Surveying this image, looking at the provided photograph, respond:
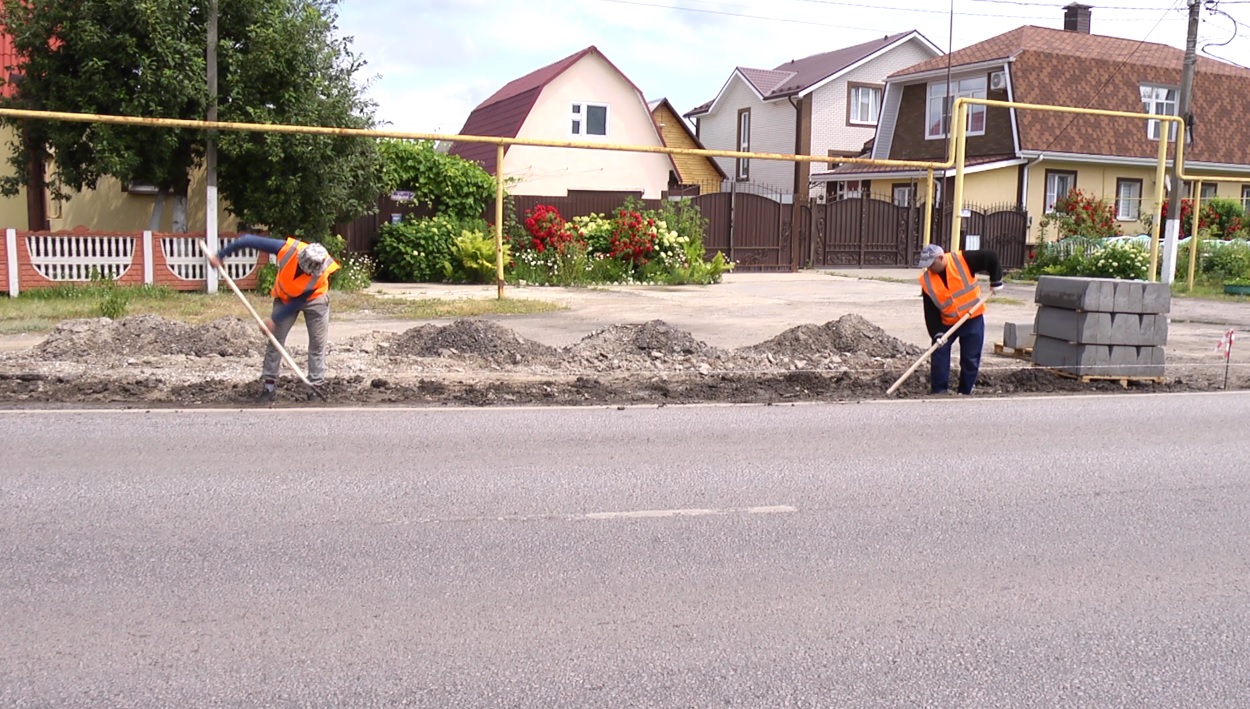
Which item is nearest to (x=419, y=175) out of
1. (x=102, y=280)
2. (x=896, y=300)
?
(x=102, y=280)

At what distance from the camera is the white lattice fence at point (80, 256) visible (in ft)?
57.8

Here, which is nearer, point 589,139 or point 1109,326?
point 1109,326

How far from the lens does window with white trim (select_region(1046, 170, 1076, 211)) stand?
34594 mm

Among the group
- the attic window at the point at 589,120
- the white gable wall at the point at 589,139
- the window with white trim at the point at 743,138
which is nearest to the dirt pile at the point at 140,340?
the white gable wall at the point at 589,139

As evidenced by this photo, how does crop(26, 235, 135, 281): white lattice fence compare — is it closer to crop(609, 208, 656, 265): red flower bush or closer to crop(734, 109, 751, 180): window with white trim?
crop(609, 208, 656, 265): red flower bush

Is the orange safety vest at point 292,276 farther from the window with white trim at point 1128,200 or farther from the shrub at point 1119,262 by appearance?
the window with white trim at point 1128,200

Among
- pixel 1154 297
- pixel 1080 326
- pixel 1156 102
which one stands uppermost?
pixel 1156 102

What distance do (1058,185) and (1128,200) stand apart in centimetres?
270

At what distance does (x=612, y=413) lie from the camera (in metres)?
9.80

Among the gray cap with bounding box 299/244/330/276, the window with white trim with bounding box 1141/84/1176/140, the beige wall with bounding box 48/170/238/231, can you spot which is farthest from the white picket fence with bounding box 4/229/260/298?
the window with white trim with bounding box 1141/84/1176/140

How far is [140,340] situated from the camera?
12625 millimetres

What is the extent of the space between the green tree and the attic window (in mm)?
18319

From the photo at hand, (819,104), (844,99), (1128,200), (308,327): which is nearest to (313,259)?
(308,327)

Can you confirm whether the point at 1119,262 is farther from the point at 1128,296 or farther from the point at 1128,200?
the point at 1128,296
